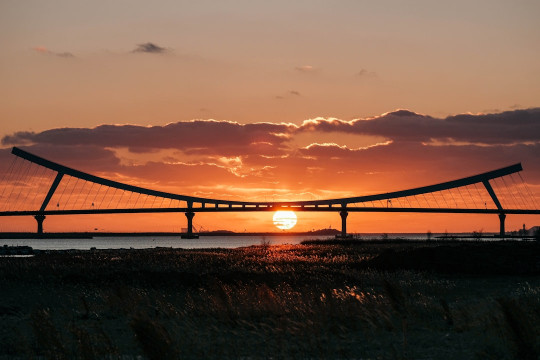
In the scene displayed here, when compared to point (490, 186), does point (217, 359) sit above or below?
below

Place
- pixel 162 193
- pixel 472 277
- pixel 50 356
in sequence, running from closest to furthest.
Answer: pixel 50 356, pixel 472 277, pixel 162 193

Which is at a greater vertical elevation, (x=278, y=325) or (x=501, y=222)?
(x=501, y=222)

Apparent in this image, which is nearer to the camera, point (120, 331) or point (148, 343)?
point (148, 343)

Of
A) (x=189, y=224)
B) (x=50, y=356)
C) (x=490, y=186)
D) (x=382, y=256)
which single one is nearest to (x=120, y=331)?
(x=50, y=356)

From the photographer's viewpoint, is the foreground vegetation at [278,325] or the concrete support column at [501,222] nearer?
the foreground vegetation at [278,325]

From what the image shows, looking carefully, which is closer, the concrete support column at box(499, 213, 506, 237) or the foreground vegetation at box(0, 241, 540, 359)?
the foreground vegetation at box(0, 241, 540, 359)

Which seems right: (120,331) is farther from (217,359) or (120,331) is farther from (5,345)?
(217,359)

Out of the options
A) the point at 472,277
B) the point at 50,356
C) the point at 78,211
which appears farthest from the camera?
the point at 78,211

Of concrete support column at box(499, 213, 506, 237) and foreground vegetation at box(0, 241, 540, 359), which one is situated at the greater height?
concrete support column at box(499, 213, 506, 237)

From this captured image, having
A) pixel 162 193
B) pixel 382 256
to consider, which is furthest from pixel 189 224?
pixel 382 256

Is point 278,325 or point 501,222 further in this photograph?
point 501,222

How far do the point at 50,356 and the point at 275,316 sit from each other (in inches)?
255

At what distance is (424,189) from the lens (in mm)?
155250

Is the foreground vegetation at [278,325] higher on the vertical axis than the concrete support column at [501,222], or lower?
lower
